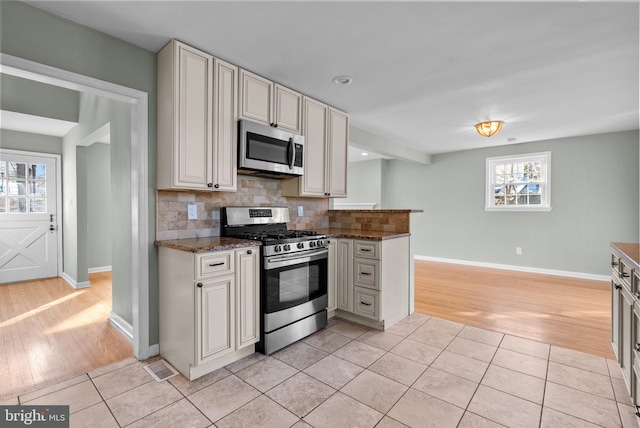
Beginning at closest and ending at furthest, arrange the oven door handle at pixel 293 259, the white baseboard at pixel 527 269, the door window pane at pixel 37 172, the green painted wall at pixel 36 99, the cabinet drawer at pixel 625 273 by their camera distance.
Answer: the cabinet drawer at pixel 625 273
the oven door handle at pixel 293 259
the green painted wall at pixel 36 99
the door window pane at pixel 37 172
the white baseboard at pixel 527 269

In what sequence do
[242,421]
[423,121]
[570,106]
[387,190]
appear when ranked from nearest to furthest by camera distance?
[242,421], [570,106], [423,121], [387,190]

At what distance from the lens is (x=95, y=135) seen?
12.1 feet

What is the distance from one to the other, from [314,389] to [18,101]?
4631 mm

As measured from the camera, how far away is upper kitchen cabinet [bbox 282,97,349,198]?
3240mm

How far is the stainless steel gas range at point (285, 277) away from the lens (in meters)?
2.43

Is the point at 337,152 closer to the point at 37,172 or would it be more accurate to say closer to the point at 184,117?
the point at 184,117

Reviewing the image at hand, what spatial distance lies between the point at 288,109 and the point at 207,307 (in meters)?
1.93

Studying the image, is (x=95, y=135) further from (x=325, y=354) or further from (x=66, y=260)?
(x=325, y=354)

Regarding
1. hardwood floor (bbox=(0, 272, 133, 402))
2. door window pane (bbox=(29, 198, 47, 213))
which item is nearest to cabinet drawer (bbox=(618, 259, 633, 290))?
hardwood floor (bbox=(0, 272, 133, 402))

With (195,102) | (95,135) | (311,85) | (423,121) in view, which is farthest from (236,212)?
(423,121)

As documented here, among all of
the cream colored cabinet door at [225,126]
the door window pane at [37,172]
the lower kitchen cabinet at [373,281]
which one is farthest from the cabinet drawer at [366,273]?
the door window pane at [37,172]

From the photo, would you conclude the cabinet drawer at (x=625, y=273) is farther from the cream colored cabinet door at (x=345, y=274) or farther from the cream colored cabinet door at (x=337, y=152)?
the cream colored cabinet door at (x=337, y=152)

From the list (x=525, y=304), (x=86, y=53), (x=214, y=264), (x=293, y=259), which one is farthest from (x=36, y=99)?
(x=525, y=304)

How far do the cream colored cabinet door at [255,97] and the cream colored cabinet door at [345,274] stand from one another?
1390 millimetres
